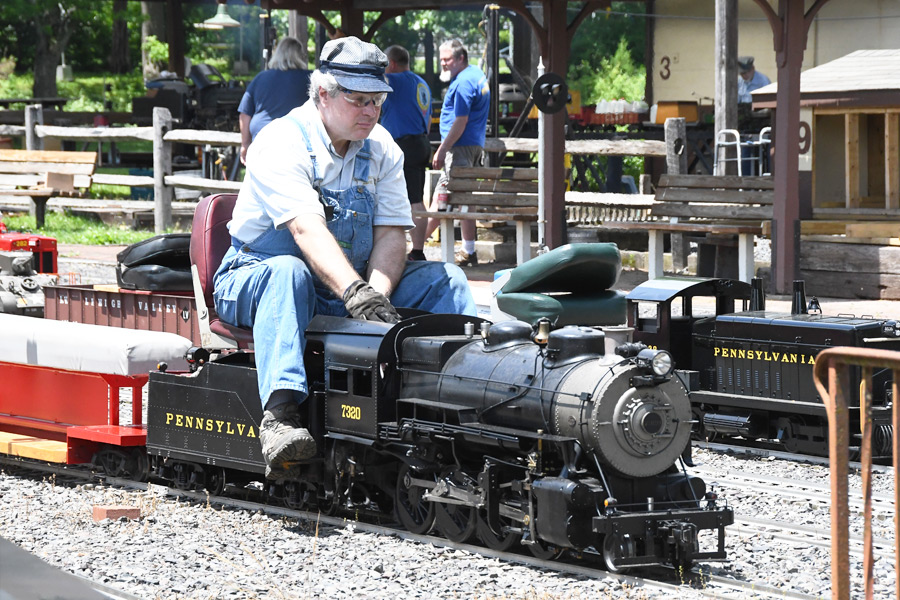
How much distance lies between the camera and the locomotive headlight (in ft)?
18.5

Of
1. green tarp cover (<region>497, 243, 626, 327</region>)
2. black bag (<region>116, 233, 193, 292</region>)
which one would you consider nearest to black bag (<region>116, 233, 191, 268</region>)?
black bag (<region>116, 233, 193, 292</region>)

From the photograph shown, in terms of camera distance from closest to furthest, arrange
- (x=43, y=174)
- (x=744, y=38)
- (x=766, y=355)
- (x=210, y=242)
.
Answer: (x=210, y=242) → (x=766, y=355) → (x=43, y=174) → (x=744, y=38)

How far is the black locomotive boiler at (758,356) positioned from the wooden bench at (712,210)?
4.28 meters

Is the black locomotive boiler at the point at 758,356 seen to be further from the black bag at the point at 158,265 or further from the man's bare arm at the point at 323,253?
the black bag at the point at 158,265

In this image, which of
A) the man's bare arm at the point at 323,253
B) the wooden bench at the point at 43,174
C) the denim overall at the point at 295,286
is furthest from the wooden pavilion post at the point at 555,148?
the man's bare arm at the point at 323,253

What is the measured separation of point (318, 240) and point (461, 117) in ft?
27.7

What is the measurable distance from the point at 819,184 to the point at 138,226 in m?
9.63

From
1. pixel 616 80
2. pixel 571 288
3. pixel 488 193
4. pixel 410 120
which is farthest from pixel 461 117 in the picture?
pixel 616 80

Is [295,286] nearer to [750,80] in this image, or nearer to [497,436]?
[497,436]

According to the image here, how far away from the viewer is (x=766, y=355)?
874 cm

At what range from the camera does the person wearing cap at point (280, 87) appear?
1180cm

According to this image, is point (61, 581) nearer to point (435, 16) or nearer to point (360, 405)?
point (360, 405)

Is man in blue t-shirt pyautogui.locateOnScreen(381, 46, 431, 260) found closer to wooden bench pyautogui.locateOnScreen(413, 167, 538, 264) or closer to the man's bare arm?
wooden bench pyautogui.locateOnScreen(413, 167, 538, 264)

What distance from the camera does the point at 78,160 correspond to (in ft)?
64.8
